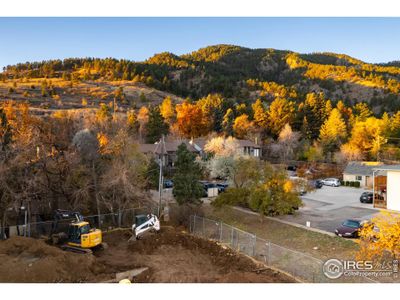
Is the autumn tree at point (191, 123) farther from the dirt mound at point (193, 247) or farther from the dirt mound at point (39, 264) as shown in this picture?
the dirt mound at point (39, 264)

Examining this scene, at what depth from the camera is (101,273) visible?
1638 centimetres

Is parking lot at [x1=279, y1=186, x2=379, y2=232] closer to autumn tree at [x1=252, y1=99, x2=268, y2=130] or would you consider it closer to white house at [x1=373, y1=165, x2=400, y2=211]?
white house at [x1=373, y1=165, x2=400, y2=211]

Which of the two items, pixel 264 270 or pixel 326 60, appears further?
pixel 326 60

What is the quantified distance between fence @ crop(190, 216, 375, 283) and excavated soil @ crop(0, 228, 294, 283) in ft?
3.58

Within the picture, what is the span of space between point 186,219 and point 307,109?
5411 centimetres

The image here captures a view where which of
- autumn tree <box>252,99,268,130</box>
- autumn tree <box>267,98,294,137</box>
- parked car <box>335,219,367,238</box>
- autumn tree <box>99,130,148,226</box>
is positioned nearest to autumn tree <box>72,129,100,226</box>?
autumn tree <box>99,130,148,226</box>

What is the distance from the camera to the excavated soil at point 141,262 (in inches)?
583

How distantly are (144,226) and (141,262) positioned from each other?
531 centimetres

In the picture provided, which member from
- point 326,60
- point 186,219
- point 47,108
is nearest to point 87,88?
point 47,108

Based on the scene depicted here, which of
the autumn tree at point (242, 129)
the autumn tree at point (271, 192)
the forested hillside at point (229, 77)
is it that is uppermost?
the forested hillside at point (229, 77)

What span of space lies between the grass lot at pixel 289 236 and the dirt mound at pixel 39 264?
12.3 m

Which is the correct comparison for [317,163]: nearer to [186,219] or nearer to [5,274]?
[186,219]

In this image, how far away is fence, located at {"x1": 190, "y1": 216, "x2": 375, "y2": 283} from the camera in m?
15.9

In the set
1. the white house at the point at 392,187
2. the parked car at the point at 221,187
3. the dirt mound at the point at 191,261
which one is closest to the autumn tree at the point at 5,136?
the dirt mound at the point at 191,261
